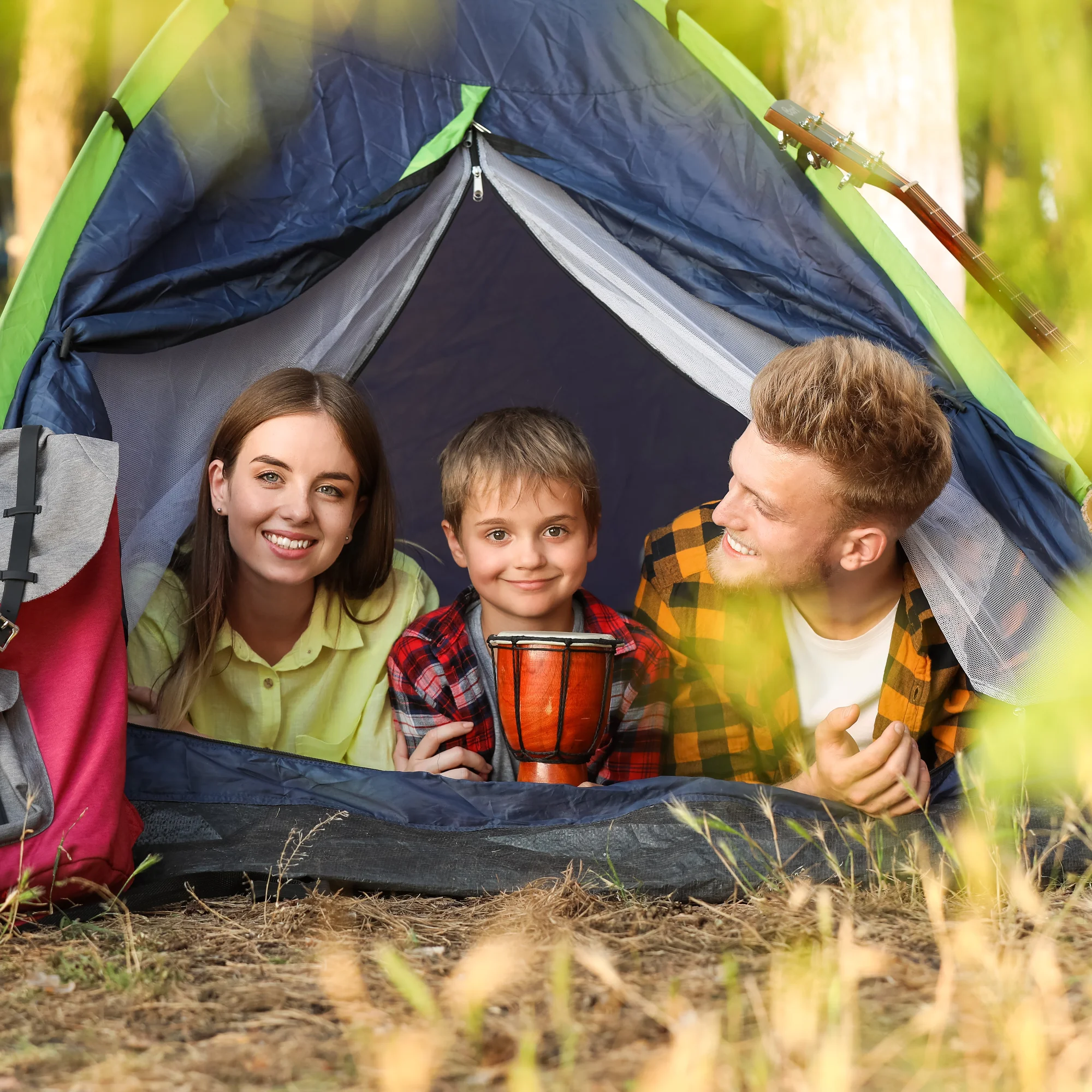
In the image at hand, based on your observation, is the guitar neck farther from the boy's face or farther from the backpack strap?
the backpack strap

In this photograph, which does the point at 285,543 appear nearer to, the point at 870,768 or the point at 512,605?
the point at 512,605

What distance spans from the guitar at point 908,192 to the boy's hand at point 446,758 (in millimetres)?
1612

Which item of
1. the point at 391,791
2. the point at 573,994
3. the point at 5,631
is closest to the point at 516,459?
the point at 391,791

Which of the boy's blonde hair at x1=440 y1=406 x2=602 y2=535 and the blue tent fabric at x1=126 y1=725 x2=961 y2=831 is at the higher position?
the boy's blonde hair at x1=440 y1=406 x2=602 y2=535

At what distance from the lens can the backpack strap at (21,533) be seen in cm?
186

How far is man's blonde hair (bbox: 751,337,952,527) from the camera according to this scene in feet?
7.52

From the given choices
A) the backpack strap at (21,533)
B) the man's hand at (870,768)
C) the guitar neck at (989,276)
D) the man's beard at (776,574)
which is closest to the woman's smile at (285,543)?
the backpack strap at (21,533)

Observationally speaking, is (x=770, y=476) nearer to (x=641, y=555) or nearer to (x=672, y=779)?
(x=672, y=779)

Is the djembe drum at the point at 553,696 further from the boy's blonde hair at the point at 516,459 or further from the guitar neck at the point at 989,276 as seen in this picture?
the guitar neck at the point at 989,276

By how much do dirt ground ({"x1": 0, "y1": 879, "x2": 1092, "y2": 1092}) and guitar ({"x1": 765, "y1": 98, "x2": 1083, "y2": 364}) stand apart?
4.44 ft

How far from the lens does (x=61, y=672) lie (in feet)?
6.43

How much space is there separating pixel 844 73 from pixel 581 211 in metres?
2.25

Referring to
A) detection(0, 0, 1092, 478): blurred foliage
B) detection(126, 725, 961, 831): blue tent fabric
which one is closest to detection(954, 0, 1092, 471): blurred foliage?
detection(0, 0, 1092, 478): blurred foliage

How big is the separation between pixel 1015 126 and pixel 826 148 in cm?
326
